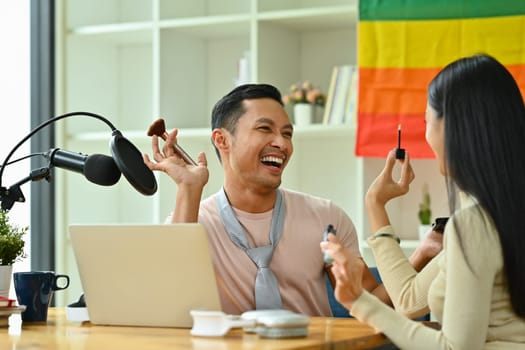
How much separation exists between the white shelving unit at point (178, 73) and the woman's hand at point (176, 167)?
1.31 meters

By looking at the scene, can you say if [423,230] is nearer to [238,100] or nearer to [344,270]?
[238,100]

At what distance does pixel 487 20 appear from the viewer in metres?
3.72

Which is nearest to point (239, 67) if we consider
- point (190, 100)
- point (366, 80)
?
point (190, 100)

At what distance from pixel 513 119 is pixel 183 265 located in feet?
2.56

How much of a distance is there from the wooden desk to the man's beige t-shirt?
0.43 m

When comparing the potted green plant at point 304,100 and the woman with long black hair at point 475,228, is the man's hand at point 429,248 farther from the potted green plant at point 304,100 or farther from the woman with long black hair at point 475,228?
the potted green plant at point 304,100

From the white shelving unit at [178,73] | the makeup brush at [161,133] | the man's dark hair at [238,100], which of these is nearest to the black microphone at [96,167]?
the makeup brush at [161,133]

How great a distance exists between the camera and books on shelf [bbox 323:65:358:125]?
396 cm

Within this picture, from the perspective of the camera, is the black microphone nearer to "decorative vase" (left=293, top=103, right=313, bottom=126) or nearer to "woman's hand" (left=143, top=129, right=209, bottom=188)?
"woman's hand" (left=143, top=129, right=209, bottom=188)

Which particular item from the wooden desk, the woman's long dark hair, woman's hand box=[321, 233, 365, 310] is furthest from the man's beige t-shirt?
the woman's long dark hair

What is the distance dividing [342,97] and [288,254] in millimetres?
1361

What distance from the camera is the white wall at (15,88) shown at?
4250 mm

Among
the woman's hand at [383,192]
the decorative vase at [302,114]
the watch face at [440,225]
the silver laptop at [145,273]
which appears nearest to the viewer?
the silver laptop at [145,273]

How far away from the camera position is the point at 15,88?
433 centimetres
